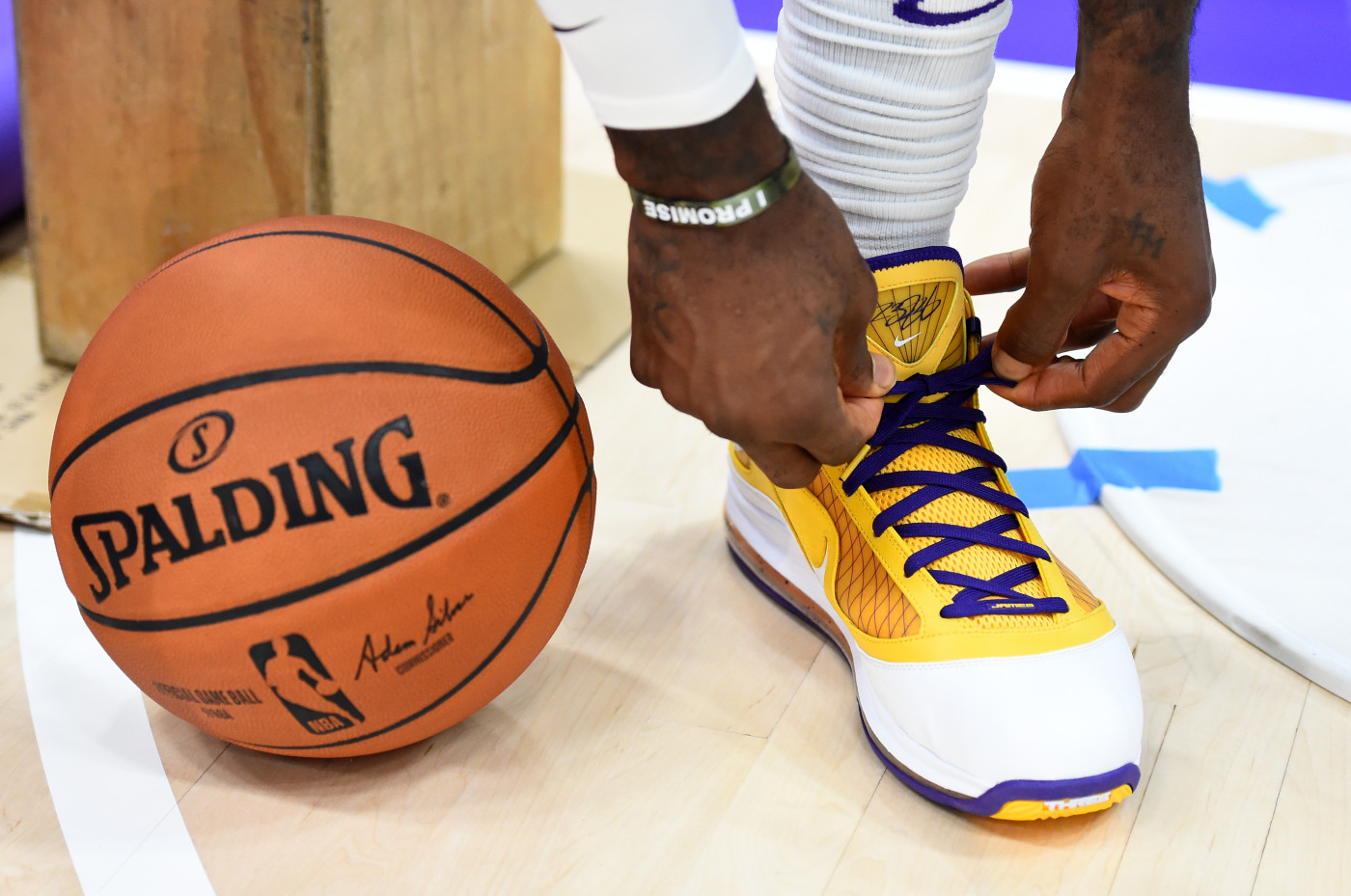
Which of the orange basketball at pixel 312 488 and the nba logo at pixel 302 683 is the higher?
the orange basketball at pixel 312 488

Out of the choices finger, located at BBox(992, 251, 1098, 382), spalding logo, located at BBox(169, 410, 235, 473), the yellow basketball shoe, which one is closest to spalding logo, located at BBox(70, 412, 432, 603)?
spalding logo, located at BBox(169, 410, 235, 473)

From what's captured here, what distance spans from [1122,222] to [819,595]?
17.3 inches

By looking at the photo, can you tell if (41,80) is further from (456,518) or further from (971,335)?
(971,335)

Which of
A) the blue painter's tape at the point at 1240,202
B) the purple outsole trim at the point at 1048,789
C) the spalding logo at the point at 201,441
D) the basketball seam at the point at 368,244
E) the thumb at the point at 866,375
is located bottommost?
the blue painter's tape at the point at 1240,202

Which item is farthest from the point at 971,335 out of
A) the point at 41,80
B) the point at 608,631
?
the point at 41,80

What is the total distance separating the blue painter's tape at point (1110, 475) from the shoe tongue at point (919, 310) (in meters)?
0.37

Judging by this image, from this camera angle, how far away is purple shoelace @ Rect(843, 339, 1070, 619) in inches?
39.2

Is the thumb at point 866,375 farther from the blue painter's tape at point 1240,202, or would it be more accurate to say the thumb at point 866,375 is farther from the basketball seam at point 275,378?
the blue painter's tape at point 1240,202

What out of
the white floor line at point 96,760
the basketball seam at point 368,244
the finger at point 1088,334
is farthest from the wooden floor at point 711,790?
the basketball seam at point 368,244

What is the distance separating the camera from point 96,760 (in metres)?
1.00

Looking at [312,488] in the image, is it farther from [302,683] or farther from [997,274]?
[997,274]

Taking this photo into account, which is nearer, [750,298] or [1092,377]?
[750,298]

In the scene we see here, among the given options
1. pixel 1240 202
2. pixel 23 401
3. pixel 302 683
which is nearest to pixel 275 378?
pixel 302 683

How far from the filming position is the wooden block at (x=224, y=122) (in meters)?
1.44
